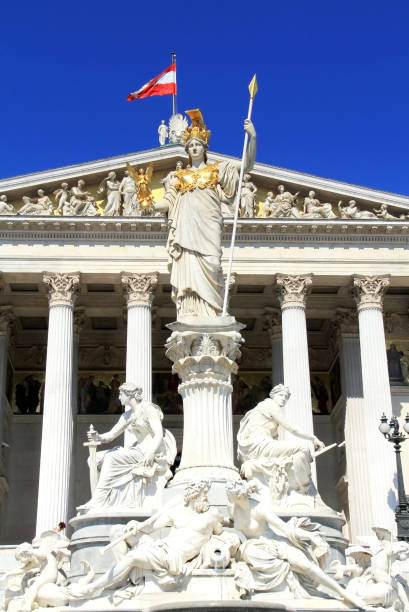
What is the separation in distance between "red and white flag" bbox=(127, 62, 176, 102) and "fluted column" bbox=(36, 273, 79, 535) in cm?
941

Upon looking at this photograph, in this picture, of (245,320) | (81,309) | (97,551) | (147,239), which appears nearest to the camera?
(97,551)

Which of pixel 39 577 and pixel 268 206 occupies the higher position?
pixel 268 206

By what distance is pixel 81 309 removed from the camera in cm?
3722

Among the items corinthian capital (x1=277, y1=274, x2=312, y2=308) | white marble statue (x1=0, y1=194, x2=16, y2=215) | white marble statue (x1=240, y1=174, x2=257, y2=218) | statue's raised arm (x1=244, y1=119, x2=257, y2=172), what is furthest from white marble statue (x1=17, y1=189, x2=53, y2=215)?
statue's raised arm (x1=244, y1=119, x2=257, y2=172)

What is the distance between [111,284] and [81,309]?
7.46 feet

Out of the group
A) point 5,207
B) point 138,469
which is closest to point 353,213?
point 5,207

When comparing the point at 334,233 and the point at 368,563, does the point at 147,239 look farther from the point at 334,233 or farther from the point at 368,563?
the point at 368,563

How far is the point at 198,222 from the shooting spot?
1319cm

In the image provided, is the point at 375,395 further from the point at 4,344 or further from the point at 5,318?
the point at 5,318

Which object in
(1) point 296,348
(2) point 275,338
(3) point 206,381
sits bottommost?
(3) point 206,381

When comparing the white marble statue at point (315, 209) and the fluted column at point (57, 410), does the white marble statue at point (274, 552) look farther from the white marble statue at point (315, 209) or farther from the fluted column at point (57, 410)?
the white marble statue at point (315, 209)

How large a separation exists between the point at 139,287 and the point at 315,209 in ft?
25.3

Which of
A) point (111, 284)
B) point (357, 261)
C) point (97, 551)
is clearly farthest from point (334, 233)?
point (97, 551)

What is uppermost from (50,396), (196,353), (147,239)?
(147,239)
